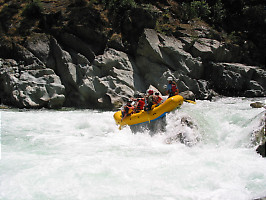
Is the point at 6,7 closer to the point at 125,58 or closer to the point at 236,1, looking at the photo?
the point at 125,58

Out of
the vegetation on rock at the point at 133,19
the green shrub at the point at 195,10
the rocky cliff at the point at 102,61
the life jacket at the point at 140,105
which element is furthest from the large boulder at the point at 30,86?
the green shrub at the point at 195,10

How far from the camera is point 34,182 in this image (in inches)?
201

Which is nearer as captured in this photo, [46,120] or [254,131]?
[254,131]

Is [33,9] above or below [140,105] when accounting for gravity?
above

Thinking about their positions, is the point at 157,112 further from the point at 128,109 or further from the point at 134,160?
the point at 134,160

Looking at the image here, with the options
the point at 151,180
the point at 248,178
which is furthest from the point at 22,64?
the point at 248,178

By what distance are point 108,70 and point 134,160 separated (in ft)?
28.1

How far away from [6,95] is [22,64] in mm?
1872

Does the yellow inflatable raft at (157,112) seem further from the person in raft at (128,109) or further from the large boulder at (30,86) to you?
the large boulder at (30,86)

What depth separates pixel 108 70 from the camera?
1412 cm

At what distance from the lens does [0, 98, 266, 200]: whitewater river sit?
190 inches

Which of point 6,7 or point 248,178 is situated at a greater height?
point 6,7

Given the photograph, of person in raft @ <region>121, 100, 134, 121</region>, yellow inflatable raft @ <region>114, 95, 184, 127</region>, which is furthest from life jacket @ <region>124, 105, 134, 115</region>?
yellow inflatable raft @ <region>114, 95, 184, 127</region>

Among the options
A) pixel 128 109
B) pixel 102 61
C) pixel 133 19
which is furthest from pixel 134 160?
pixel 133 19
